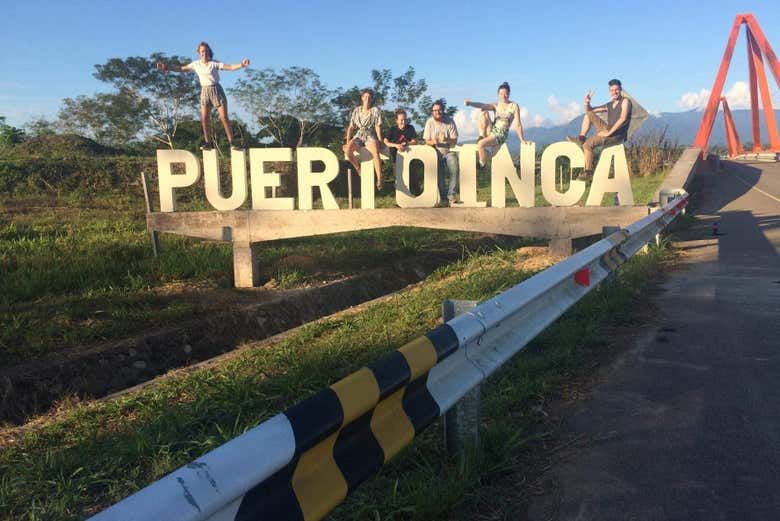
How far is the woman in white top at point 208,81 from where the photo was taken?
984 cm

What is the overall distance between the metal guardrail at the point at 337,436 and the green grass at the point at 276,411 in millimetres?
404

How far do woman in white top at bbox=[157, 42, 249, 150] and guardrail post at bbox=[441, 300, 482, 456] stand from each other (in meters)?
7.68

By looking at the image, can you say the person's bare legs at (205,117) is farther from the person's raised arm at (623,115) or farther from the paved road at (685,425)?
the paved road at (685,425)

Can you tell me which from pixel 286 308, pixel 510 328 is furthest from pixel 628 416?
pixel 286 308

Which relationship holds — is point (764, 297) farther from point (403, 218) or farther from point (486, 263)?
point (403, 218)

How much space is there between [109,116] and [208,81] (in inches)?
1164

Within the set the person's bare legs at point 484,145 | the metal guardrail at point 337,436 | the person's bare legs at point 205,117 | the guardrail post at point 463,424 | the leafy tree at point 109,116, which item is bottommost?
the guardrail post at point 463,424

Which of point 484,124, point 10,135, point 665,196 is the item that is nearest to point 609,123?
point 665,196

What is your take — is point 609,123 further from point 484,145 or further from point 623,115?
point 484,145

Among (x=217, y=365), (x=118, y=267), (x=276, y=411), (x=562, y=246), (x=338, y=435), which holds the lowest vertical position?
(x=217, y=365)

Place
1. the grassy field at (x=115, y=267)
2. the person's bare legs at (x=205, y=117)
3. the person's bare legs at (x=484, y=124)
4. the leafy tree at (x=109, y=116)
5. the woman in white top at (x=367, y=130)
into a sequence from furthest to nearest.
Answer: the leafy tree at (x=109, y=116) < the person's bare legs at (x=484, y=124) < the person's bare legs at (x=205, y=117) < the woman in white top at (x=367, y=130) < the grassy field at (x=115, y=267)

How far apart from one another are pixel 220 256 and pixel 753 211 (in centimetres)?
1149

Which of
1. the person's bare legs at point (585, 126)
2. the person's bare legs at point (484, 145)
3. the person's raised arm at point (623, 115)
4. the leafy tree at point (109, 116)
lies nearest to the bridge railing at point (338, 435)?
the person's bare legs at point (484, 145)

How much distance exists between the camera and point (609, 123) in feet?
32.7
